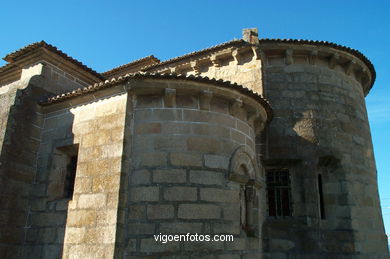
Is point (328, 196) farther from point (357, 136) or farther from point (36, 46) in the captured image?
point (36, 46)

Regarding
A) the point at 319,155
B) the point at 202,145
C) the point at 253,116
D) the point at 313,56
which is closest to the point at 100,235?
the point at 202,145

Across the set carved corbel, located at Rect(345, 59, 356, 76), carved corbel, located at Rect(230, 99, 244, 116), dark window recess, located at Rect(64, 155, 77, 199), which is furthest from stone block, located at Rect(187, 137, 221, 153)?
carved corbel, located at Rect(345, 59, 356, 76)

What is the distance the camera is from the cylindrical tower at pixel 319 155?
297 inches

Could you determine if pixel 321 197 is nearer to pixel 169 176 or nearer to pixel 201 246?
pixel 201 246

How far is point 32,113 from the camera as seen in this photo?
721 cm

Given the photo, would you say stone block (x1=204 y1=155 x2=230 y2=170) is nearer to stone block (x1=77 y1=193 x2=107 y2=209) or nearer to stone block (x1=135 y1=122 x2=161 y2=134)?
stone block (x1=135 y1=122 x2=161 y2=134)

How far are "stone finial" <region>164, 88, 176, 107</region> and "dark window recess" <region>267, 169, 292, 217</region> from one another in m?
3.41

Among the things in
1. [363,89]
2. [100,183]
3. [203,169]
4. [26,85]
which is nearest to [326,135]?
[363,89]

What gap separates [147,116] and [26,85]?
3.12m

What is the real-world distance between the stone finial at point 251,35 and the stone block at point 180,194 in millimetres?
4571

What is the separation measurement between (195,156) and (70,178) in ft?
8.97

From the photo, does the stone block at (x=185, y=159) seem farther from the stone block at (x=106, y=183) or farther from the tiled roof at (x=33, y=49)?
the tiled roof at (x=33, y=49)

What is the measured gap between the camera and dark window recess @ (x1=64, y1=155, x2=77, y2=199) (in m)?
6.77

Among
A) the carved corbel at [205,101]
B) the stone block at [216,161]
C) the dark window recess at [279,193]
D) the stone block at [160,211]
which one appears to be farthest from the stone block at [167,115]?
the dark window recess at [279,193]
